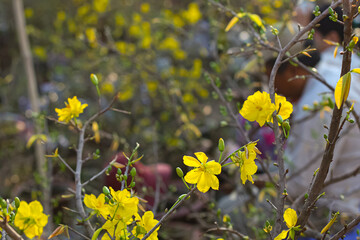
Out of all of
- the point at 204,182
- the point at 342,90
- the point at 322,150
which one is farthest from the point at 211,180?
the point at 322,150

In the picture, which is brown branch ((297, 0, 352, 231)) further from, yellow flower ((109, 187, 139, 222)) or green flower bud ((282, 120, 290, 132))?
yellow flower ((109, 187, 139, 222))

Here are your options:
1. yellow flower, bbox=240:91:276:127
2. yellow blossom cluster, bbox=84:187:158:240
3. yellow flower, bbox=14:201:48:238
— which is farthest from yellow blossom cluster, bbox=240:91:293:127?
yellow flower, bbox=14:201:48:238

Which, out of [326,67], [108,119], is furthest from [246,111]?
[108,119]

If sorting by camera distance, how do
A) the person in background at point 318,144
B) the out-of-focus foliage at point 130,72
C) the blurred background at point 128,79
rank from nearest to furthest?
1. the person in background at point 318,144
2. the blurred background at point 128,79
3. the out-of-focus foliage at point 130,72

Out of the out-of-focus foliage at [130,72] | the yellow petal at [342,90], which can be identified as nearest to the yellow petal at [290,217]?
the yellow petal at [342,90]

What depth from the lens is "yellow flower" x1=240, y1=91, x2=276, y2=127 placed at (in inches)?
36.6

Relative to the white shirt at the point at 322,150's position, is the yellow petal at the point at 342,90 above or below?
above

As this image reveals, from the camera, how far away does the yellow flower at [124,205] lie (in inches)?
35.5

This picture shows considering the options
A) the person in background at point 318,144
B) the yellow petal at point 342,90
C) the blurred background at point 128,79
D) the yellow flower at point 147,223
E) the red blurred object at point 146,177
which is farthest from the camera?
the blurred background at point 128,79

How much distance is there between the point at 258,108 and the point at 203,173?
19cm

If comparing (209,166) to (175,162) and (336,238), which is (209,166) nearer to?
(336,238)

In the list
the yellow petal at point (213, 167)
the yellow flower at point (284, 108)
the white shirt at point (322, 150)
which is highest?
the yellow flower at point (284, 108)

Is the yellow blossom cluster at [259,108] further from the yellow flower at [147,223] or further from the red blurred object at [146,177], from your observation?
the red blurred object at [146,177]

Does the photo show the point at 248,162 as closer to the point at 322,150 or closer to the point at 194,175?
the point at 194,175
